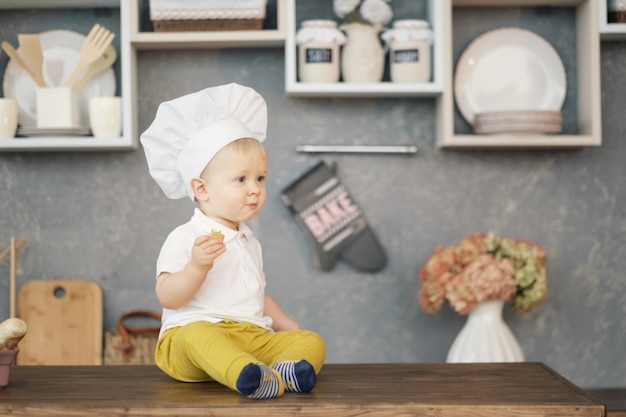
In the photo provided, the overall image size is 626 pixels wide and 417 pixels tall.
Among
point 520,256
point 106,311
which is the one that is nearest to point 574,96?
point 520,256

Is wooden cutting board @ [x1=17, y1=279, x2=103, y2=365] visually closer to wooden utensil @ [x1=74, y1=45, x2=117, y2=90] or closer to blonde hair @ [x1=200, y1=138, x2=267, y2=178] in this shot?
wooden utensil @ [x1=74, y1=45, x2=117, y2=90]

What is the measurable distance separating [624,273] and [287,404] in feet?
6.04

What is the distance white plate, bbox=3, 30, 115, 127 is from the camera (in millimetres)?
2738

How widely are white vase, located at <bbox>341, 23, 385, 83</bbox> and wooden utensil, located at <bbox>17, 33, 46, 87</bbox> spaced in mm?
929

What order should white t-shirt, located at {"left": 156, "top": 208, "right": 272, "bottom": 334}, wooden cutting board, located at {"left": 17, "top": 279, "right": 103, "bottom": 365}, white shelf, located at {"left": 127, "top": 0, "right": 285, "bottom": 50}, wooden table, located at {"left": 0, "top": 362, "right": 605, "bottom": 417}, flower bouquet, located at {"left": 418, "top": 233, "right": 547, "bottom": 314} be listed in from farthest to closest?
wooden cutting board, located at {"left": 17, "top": 279, "right": 103, "bottom": 365}, white shelf, located at {"left": 127, "top": 0, "right": 285, "bottom": 50}, flower bouquet, located at {"left": 418, "top": 233, "right": 547, "bottom": 314}, white t-shirt, located at {"left": 156, "top": 208, "right": 272, "bottom": 334}, wooden table, located at {"left": 0, "top": 362, "right": 605, "bottom": 417}

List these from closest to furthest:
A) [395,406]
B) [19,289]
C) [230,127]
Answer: [395,406] → [230,127] → [19,289]

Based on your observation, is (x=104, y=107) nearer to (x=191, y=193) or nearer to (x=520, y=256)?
(x=191, y=193)

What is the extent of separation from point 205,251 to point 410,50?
1321 mm

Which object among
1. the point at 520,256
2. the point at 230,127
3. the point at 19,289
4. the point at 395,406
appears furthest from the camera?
the point at 19,289

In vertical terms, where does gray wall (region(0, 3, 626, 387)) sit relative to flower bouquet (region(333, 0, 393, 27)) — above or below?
below

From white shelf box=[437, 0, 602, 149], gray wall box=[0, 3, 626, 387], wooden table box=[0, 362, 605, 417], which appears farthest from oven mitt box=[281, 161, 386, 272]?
wooden table box=[0, 362, 605, 417]

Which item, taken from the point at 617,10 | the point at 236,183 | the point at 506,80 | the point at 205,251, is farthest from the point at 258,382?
the point at 617,10

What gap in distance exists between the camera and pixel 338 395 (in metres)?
1.42

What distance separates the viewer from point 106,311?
2.79 meters
